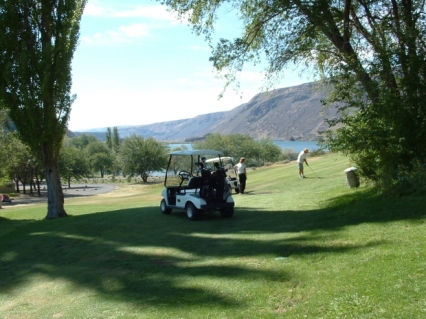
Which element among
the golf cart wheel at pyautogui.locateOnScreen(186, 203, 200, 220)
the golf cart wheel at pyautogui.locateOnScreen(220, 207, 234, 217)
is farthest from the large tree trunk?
the golf cart wheel at pyautogui.locateOnScreen(220, 207, 234, 217)

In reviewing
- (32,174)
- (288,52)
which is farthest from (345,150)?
(32,174)

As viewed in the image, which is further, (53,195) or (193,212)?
(53,195)

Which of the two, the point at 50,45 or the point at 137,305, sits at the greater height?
the point at 50,45

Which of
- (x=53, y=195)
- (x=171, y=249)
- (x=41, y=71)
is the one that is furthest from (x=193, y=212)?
(x=41, y=71)

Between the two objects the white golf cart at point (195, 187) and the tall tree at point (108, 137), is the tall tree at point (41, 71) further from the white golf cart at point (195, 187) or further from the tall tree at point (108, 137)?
the tall tree at point (108, 137)

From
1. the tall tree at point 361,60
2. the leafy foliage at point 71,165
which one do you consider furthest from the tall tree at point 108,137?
the tall tree at point 361,60

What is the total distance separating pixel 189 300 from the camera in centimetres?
640

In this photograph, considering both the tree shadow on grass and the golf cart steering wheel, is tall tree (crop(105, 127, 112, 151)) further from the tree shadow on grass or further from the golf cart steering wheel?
the golf cart steering wheel

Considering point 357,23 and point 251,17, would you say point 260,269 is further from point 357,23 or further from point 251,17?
point 251,17

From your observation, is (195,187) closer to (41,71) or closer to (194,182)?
(194,182)

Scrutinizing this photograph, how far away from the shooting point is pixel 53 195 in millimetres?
21625

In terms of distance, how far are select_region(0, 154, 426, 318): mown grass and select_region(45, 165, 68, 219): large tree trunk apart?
7970mm

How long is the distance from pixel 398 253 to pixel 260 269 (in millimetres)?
2049

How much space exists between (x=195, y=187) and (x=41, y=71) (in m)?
10.5
